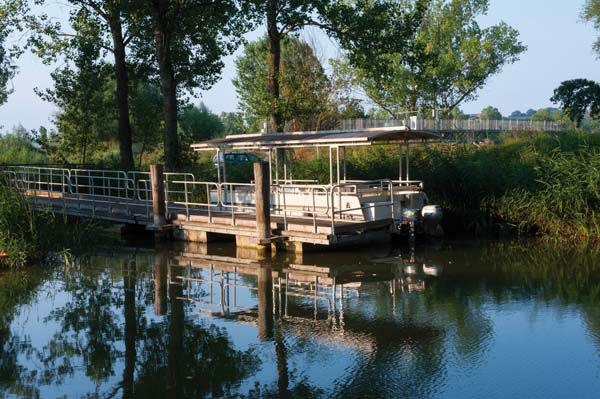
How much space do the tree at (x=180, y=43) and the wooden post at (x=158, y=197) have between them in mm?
5893

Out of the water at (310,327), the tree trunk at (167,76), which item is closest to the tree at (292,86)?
the tree trunk at (167,76)

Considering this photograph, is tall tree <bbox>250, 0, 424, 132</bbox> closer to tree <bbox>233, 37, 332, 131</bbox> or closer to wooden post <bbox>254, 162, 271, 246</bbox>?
tree <bbox>233, 37, 332, 131</bbox>

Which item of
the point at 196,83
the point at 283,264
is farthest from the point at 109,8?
the point at 283,264

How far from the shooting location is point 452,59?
62688mm

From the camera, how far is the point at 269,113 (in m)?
25.9

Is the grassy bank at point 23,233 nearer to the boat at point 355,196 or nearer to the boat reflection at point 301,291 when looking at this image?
the boat reflection at point 301,291

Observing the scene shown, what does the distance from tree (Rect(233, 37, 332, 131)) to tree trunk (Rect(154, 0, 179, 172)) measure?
338 centimetres

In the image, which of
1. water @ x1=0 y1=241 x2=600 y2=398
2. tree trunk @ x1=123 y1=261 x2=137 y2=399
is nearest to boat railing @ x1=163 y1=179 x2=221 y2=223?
water @ x1=0 y1=241 x2=600 y2=398

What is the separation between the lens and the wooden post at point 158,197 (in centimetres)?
1859

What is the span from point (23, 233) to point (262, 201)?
17.3ft

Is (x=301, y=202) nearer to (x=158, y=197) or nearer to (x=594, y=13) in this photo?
(x=158, y=197)

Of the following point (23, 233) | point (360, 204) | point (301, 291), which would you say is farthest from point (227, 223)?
point (301, 291)

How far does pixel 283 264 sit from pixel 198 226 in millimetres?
3635

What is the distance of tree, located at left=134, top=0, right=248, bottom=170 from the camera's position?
77.6ft
